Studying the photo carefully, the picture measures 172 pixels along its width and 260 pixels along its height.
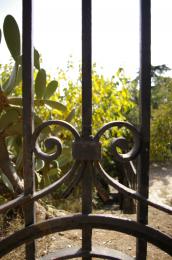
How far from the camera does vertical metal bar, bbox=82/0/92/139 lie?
2.73 feet

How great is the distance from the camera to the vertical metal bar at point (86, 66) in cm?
83

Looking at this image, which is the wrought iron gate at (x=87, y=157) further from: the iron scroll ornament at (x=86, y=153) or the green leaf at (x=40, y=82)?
the green leaf at (x=40, y=82)

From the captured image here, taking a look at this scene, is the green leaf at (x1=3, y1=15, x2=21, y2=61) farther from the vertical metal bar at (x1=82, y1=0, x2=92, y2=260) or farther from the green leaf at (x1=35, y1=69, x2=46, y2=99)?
the vertical metal bar at (x1=82, y1=0, x2=92, y2=260)

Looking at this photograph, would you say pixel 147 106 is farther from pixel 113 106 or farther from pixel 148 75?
pixel 113 106

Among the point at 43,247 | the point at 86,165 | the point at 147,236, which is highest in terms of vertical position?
the point at 86,165

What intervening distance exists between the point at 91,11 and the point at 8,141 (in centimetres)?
128

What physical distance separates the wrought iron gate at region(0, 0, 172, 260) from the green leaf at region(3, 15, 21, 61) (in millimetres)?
333

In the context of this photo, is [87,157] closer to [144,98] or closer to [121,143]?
[121,143]

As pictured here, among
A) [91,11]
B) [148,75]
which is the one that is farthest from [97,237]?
[91,11]

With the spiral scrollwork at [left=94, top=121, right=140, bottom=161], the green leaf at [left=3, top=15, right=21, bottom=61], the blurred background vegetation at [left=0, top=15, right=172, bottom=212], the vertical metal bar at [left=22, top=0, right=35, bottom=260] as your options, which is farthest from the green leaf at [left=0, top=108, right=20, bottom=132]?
the spiral scrollwork at [left=94, top=121, right=140, bottom=161]

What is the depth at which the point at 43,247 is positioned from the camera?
148cm

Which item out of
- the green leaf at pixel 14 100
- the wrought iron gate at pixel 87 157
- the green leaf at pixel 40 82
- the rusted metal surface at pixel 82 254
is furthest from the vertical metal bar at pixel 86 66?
the green leaf at pixel 14 100

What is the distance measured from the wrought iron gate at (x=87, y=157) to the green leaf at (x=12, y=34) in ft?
1.09

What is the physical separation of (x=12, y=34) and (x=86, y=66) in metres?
0.53
